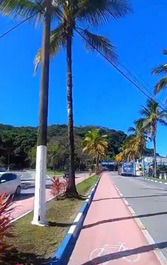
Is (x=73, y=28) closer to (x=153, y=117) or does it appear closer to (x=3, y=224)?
(x=3, y=224)

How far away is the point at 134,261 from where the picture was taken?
9.85 meters

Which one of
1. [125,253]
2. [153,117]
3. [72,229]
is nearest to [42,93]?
[72,229]

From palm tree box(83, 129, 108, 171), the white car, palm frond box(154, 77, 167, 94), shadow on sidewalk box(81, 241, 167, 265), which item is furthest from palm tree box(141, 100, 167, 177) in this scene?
shadow on sidewalk box(81, 241, 167, 265)

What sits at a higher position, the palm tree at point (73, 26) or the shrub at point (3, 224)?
the palm tree at point (73, 26)

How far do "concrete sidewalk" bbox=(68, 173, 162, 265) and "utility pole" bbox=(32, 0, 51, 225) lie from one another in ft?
4.23

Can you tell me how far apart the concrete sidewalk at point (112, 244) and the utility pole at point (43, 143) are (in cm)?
129

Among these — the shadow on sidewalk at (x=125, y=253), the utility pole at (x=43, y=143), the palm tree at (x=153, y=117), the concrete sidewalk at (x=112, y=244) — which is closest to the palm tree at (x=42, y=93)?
the utility pole at (x=43, y=143)

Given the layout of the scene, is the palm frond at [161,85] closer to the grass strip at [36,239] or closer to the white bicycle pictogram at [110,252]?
the grass strip at [36,239]

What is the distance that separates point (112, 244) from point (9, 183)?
1634 cm

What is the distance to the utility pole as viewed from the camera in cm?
1398

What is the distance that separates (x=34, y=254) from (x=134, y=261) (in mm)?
1924

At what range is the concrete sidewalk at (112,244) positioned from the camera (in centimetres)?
999

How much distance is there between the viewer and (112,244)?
11.9m

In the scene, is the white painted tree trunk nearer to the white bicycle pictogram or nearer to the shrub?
the white bicycle pictogram
